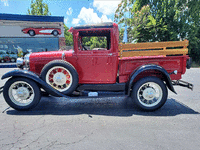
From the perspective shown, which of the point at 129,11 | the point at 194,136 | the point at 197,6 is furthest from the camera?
the point at 129,11

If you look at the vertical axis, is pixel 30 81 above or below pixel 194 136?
above

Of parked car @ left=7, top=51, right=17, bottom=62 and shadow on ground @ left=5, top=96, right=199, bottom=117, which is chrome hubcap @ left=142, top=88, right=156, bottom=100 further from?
parked car @ left=7, top=51, right=17, bottom=62

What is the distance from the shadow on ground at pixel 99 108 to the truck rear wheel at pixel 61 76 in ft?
1.71

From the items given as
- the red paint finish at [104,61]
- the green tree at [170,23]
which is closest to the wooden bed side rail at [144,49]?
the red paint finish at [104,61]

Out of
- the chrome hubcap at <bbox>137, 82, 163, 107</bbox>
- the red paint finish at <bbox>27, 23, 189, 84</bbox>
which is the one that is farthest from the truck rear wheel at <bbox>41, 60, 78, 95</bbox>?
the chrome hubcap at <bbox>137, 82, 163, 107</bbox>

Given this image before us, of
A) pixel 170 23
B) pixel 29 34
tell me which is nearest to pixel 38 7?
pixel 29 34

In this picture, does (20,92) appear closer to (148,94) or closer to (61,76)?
(61,76)

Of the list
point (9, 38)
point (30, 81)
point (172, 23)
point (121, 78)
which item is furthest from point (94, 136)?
point (9, 38)

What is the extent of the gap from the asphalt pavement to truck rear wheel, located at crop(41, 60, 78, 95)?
1.88 feet

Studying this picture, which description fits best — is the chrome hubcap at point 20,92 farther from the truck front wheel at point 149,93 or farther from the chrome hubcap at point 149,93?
the chrome hubcap at point 149,93

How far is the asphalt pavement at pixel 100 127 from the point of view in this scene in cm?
195

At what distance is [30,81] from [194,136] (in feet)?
11.8

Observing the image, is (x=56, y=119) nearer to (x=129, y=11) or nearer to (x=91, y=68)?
(x=91, y=68)

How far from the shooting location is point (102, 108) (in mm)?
3303
